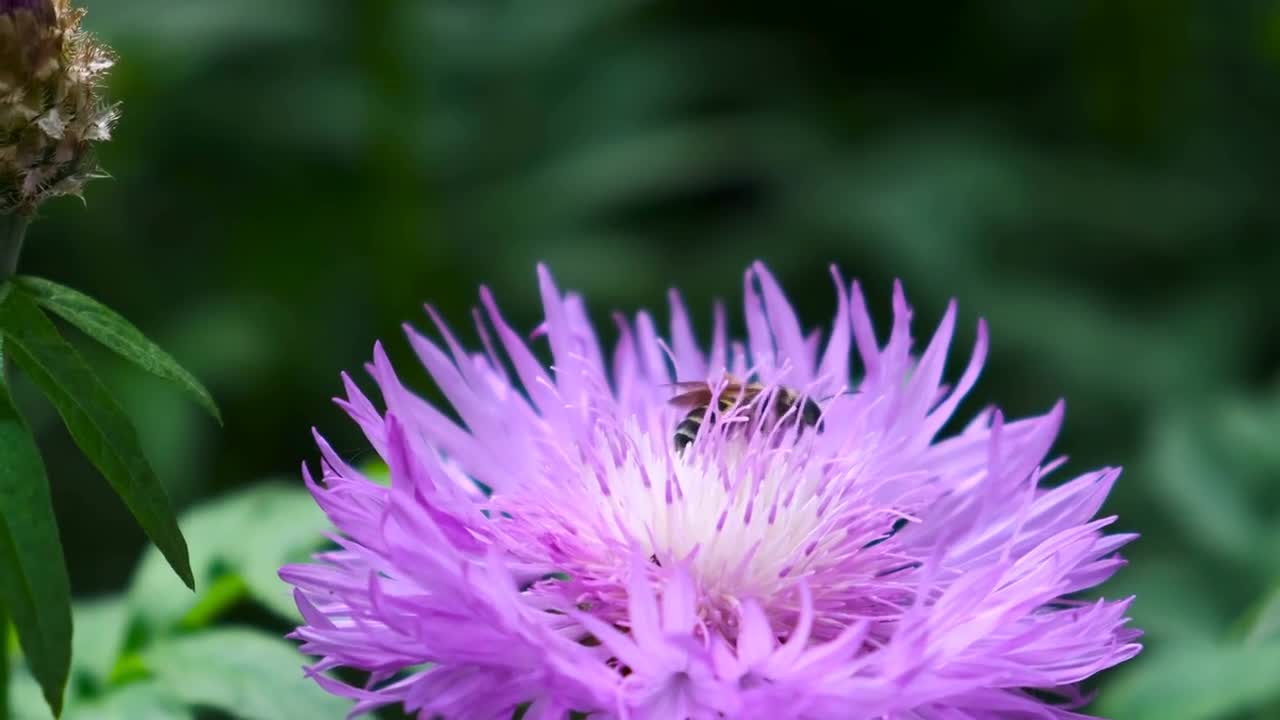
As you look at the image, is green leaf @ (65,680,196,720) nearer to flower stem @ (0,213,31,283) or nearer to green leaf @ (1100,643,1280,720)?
flower stem @ (0,213,31,283)

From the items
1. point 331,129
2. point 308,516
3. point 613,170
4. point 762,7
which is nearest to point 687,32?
point 762,7

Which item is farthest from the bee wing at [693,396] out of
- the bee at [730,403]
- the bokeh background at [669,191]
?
the bokeh background at [669,191]

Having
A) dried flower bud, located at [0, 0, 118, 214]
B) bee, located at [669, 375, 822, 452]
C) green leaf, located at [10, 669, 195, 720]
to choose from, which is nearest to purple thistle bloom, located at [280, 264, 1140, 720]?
bee, located at [669, 375, 822, 452]

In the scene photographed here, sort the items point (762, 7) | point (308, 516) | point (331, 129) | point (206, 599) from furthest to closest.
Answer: point (762, 7)
point (331, 129)
point (308, 516)
point (206, 599)

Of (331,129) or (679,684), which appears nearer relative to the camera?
(679,684)

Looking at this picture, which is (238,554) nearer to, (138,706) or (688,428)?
(138,706)

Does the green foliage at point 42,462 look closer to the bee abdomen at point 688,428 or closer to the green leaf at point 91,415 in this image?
the green leaf at point 91,415

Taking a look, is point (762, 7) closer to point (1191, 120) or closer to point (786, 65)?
point (786, 65)
